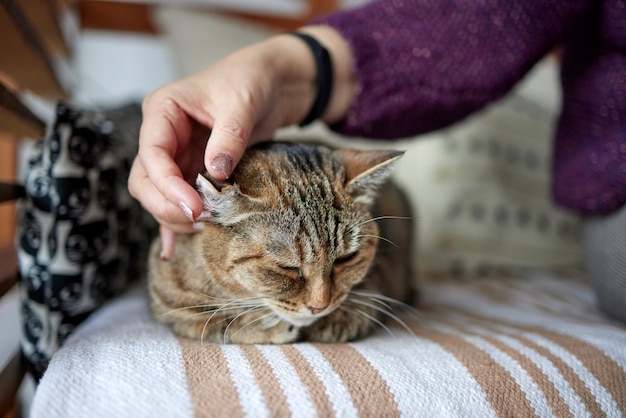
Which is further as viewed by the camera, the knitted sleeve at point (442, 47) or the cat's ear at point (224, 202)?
the knitted sleeve at point (442, 47)

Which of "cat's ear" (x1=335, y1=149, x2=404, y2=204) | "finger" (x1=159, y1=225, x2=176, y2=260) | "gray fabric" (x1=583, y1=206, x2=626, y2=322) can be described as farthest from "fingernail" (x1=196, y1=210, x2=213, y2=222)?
"gray fabric" (x1=583, y1=206, x2=626, y2=322)

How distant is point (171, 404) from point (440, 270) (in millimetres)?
1149

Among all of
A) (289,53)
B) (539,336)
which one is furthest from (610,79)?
(289,53)

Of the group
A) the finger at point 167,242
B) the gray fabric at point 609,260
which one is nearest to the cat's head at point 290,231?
the finger at point 167,242

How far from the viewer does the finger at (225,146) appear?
2.25ft

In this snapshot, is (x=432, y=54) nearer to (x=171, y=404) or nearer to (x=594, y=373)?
(x=594, y=373)

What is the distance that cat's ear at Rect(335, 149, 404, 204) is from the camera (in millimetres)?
793

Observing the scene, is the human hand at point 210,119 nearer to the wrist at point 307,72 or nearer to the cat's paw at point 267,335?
the wrist at point 307,72

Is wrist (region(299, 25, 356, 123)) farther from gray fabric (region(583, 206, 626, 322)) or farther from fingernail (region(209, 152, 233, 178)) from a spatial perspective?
gray fabric (region(583, 206, 626, 322))

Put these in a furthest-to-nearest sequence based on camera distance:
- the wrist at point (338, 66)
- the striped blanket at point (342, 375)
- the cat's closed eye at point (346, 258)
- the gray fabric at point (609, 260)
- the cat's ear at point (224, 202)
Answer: the wrist at point (338, 66), the gray fabric at point (609, 260), the cat's closed eye at point (346, 258), the cat's ear at point (224, 202), the striped blanket at point (342, 375)

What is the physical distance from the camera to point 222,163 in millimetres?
A: 686

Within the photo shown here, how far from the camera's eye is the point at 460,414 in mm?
615

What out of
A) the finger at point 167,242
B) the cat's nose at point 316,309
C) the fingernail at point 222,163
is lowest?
the cat's nose at point 316,309

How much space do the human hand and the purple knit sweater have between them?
0.12m
